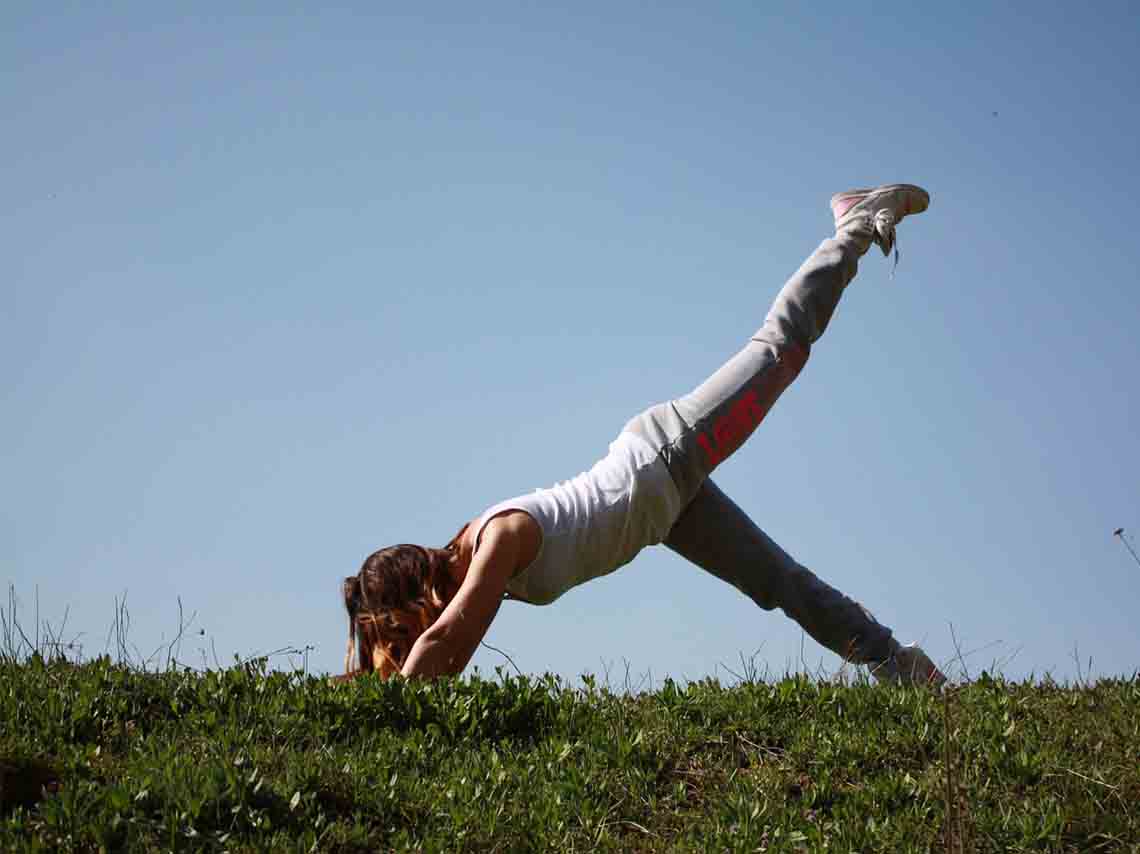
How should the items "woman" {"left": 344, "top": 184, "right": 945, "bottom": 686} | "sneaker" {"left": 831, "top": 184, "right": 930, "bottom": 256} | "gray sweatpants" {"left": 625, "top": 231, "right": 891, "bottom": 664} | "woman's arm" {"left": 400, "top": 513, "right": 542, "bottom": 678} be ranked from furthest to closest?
"sneaker" {"left": 831, "top": 184, "right": 930, "bottom": 256} < "gray sweatpants" {"left": 625, "top": 231, "right": 891, "bottom": 664} < "woman" {"left": 344, "top": 184, "right": 945, "bottom": 686} < "woman's arm" {"left": 400, "top": 513, "right": 542, "bottom": 678}

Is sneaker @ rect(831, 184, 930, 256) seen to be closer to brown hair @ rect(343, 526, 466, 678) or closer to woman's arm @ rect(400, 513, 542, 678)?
woman's arm @ rect(400, 513, 542, 678)

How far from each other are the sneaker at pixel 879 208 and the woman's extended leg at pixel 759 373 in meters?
0.01

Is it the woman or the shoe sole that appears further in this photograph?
the shoe sole

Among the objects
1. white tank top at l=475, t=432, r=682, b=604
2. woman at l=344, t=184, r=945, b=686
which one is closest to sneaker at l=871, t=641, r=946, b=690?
woman at l=344, t=184, r=945, b=686

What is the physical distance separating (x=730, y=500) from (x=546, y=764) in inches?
115

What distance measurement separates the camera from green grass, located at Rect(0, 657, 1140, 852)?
5.43 meters

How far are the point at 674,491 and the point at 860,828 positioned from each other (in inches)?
117

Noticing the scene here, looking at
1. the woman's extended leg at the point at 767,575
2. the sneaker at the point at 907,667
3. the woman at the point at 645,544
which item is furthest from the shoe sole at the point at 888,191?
the sneaker at the point at 907,667

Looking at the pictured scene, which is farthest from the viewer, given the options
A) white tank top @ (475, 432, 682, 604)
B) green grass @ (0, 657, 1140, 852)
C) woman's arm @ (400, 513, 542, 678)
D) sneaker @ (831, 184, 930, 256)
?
sneaker @ (831, 184, 930, 256)

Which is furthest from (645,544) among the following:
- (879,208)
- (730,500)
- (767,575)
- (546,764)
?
(879,208)

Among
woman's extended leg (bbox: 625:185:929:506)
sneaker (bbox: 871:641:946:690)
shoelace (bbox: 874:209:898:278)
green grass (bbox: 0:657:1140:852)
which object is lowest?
green grass (bbox: 0:657:1140:852)

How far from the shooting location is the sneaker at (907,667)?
26.4 feet

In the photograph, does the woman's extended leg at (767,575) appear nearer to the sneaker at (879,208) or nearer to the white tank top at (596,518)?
the white tank top at (596,518)

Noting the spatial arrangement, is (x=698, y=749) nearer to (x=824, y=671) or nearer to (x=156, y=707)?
(x=824, y=671)
